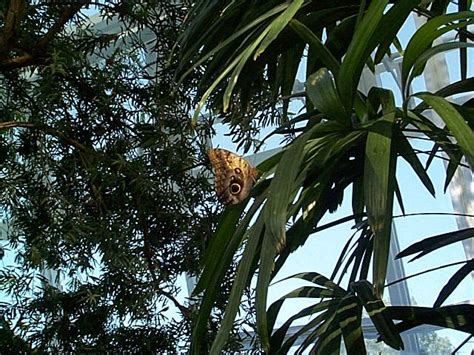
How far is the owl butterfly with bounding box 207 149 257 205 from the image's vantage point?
3.36ft

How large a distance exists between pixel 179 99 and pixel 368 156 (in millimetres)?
1075

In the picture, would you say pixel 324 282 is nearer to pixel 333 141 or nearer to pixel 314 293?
pixel 314 293

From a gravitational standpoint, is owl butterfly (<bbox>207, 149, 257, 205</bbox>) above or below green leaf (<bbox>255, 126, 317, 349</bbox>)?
above

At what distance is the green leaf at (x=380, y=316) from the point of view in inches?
44.2

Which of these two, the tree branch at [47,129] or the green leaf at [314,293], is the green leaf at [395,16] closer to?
the green leaf at [314,293]

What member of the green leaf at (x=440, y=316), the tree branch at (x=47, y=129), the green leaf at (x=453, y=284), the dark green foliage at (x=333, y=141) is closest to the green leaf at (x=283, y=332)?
the dark green foliage at (x=333, y=141)

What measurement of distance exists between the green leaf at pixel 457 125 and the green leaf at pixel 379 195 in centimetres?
7

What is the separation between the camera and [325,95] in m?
1.00

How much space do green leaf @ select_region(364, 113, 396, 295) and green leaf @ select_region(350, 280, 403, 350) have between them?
0.21m

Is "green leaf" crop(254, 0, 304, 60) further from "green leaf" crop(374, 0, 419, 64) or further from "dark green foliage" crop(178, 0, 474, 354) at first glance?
"green leaf" crop(374, 0, 419, 64)

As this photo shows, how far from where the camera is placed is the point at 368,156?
2.98 ft

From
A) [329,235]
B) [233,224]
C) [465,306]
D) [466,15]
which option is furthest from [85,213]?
[329,235]

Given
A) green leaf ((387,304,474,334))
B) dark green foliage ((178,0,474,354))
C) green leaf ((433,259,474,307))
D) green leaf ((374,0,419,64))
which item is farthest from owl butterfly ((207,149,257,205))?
green leaf ((433,259,474,307))

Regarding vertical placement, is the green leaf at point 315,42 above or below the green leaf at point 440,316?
above
